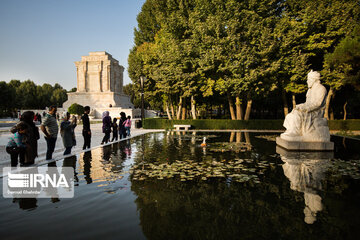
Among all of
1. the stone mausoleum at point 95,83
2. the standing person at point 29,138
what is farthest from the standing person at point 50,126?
the stone mausoleum at point 95,83

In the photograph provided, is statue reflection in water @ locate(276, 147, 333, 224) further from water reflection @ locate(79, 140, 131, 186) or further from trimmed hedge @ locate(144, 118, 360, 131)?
trimmed hedge @ locate(144, 118, 360, 131)

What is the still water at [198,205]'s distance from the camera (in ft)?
10.2

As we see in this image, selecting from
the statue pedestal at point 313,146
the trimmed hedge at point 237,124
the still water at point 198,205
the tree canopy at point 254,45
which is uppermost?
the tree canopy at point 254,45

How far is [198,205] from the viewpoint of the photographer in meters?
3.96

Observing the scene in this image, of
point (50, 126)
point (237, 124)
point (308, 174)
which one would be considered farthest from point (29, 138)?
point (237, 124)

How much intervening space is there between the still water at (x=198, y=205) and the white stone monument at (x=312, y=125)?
2563mm

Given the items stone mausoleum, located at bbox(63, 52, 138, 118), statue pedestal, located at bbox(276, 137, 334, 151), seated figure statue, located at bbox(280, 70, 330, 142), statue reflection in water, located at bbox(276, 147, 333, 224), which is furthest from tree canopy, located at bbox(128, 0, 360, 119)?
stone mausoleum, located at bbox(63, 52, 138, 118)

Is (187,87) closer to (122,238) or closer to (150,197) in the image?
(150,197)

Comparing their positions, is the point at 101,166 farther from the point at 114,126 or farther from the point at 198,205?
the point at 114,126

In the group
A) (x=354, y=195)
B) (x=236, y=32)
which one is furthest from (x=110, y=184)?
(x=236, y=32)

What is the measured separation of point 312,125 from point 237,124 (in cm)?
1206

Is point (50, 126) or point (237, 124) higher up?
point (50, 126)

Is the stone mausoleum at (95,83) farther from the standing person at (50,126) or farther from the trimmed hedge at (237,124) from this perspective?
the standing person at (50,126)

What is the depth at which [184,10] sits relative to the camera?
23.9m
